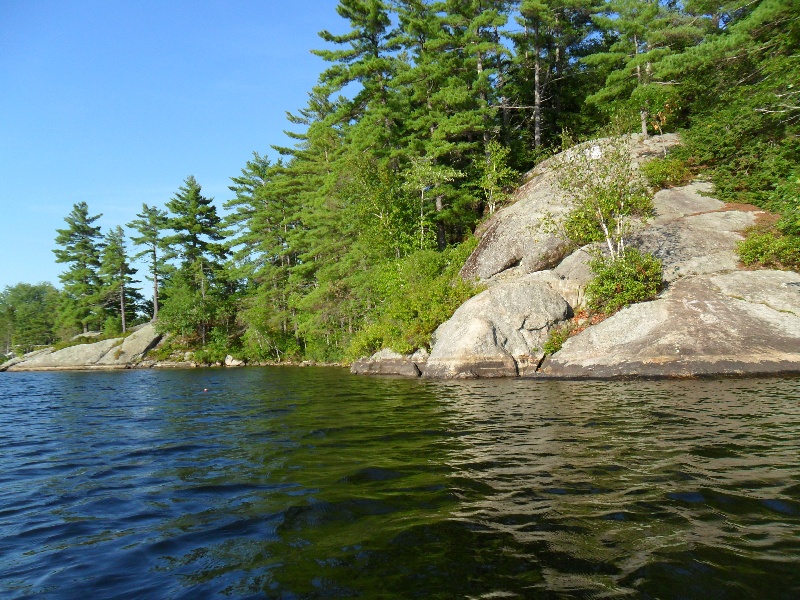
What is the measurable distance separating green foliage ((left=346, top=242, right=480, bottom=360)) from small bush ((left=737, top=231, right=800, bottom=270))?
10.9m

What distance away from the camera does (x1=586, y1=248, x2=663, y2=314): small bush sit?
1697 cm

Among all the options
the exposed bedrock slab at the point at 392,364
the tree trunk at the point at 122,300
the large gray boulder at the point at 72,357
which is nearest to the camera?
the exposed bedrock slab at the point at 392,364

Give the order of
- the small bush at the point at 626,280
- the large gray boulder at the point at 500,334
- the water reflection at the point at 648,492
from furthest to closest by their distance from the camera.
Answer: the large gray boulder at the point at 500,334 → the small bush at the point at 626,280 → the water reflection at the point at 648,492

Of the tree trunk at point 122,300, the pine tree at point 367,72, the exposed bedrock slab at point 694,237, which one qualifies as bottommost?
the exposed bedrock slab at point 694,237

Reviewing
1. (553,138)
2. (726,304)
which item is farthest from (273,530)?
(553,138)

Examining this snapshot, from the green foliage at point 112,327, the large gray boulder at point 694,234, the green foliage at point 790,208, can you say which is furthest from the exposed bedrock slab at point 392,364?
the green foliage at point 112,327

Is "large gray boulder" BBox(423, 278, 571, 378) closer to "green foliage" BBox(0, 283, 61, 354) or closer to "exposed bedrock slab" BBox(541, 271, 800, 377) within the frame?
"exposed bedrock slab" BBox(541, 271, 800, 377)

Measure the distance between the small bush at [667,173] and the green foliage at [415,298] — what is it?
10.3m

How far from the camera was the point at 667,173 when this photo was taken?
24125 mm

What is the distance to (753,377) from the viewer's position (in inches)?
501

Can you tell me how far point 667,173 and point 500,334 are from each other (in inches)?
569

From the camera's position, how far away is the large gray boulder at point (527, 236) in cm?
2273

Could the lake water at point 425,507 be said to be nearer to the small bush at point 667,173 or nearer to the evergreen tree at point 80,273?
the small bush at point 667,173

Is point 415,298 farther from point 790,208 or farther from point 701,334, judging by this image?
point 790,208
